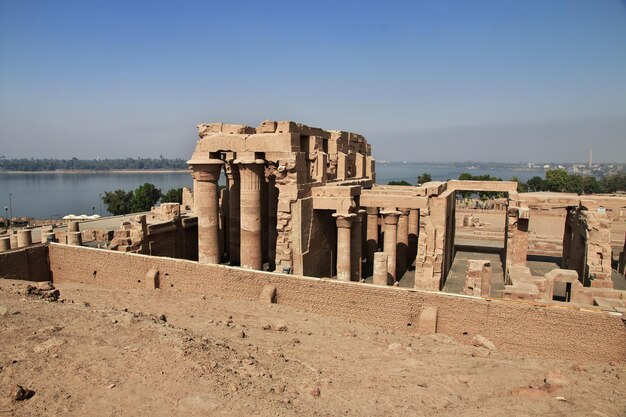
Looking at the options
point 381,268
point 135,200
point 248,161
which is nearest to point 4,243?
point 248,161

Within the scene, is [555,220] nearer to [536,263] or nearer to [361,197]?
[536,263]

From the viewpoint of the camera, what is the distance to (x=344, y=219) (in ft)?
62.2

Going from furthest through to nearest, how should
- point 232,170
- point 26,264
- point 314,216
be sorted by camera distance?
point 232,170 → point 26,264 → point 314,216

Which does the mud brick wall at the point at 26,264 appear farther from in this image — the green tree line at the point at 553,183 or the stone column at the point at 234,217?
the green tree line at the point at 553,183

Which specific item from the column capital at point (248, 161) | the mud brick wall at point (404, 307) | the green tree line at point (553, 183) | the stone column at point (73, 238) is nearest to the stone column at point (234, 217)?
the column capital at point (248, 161)

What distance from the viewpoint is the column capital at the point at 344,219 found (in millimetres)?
18880

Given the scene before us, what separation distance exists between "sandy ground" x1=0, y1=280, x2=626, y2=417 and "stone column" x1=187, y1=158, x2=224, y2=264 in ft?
22.2

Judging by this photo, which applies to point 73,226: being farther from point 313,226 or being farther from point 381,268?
point 381,268

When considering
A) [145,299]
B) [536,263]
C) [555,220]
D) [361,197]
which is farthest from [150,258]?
[555,220]

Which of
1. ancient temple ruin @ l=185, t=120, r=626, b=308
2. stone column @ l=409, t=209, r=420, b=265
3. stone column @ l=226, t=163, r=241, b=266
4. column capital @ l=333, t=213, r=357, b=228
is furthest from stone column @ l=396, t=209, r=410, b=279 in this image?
stone column @ l=226, t=163, r=241, b=266

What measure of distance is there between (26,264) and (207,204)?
8.35 metres

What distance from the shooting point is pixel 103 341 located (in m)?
10.4

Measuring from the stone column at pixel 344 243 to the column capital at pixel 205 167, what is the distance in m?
5.55

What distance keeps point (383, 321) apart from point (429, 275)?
5640mm
